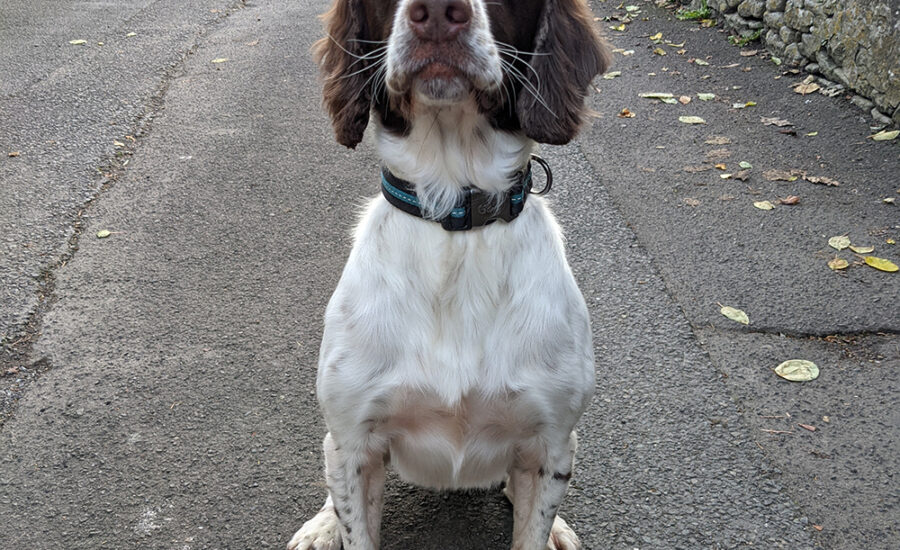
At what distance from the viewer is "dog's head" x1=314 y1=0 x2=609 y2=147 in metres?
2.03

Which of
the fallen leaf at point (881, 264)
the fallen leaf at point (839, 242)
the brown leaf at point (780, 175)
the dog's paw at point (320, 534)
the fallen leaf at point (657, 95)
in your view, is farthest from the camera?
the fallen leaf at point (657, 95)

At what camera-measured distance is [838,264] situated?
13.6 feet

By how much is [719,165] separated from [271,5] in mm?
5961

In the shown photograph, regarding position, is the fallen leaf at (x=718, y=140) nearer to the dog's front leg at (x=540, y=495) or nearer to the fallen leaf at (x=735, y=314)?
the fallen leaf at (x=735, y=314)

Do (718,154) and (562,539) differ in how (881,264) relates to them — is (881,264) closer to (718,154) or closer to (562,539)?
(718,154)

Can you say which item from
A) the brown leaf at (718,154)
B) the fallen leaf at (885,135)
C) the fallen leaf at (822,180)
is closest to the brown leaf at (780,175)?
the fallen leaf at (822,180)

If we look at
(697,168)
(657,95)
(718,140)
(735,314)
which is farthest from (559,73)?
(657,95)

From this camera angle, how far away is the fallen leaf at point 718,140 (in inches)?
221

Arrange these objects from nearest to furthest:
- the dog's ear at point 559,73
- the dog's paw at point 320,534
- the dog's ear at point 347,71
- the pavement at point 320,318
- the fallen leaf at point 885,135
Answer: the dog's ear at point 559,73 < the dog's ear at point 347,71 < the dog's paw at point 320,534 < the pavement at point 320,318 < the fallen leaf at point 885,135

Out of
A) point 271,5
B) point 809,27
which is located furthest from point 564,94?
point 271,5

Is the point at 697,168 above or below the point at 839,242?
below

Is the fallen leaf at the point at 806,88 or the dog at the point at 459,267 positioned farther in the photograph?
the fallen leaf at the point at 806,88

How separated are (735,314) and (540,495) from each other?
175 cm

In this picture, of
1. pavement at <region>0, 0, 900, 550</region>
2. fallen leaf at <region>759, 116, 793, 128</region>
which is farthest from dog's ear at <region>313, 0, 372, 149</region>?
fallen leaf at <region>759, 116, 793, 128</region>
